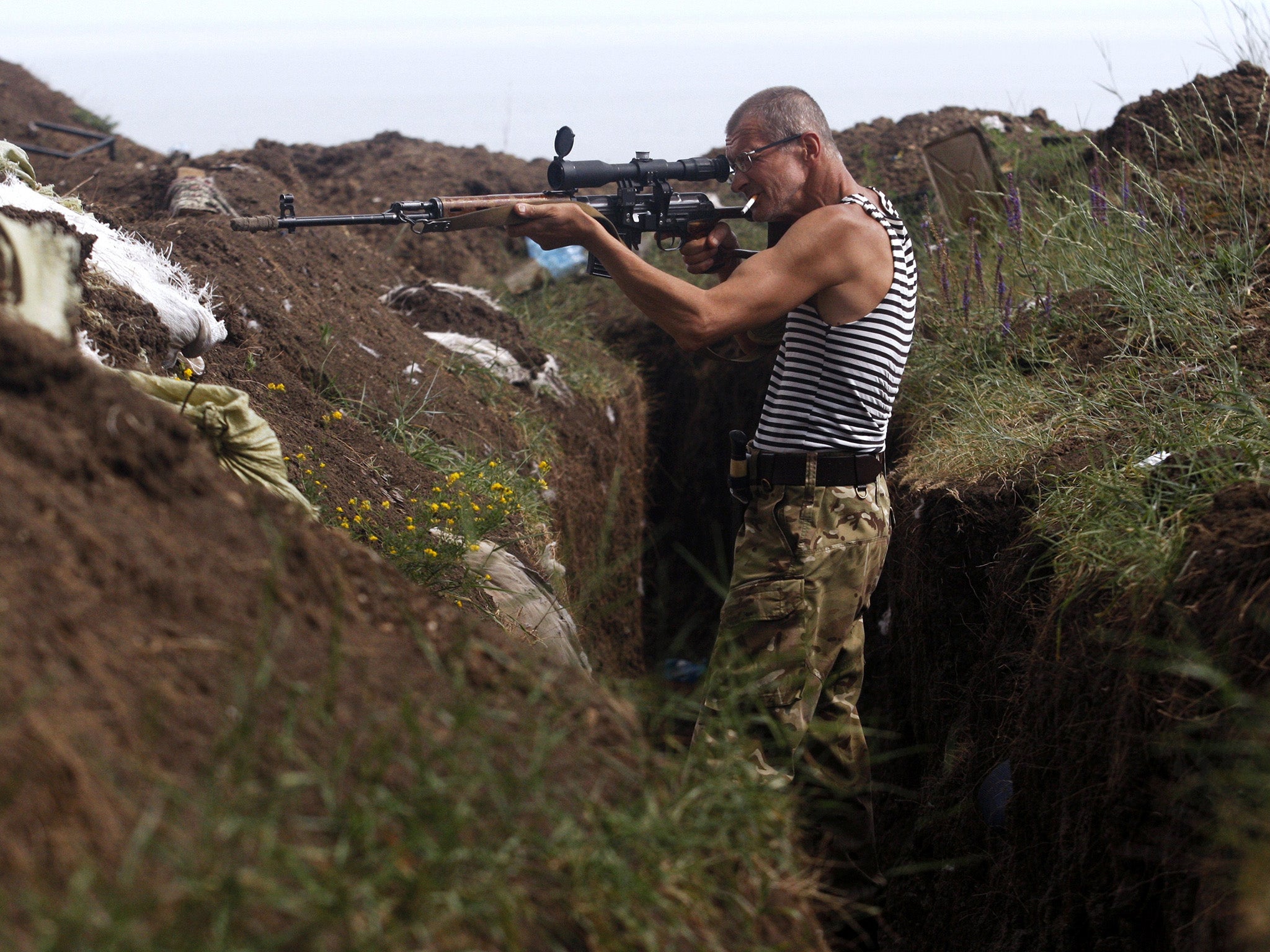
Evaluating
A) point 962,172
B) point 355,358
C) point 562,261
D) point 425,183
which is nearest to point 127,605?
point 355,358

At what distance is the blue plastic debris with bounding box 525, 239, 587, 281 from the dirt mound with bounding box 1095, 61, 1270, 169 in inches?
160

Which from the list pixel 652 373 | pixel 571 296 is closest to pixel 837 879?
pixel 652 373

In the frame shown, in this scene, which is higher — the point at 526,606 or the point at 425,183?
the point at 425,183

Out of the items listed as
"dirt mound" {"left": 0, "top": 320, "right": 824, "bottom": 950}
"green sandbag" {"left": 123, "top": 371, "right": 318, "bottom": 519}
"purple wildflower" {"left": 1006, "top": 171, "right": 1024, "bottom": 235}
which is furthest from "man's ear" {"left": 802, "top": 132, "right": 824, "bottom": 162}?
"purple wildflower" {"left": 1006, "top": 171, "right": 1024, "bottom": 235}

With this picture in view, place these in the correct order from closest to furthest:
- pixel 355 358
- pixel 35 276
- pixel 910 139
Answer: pixel 35 276, pixel 355 358, pixel 910 139

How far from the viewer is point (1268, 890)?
1.34 m

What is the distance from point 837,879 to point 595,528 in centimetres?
295

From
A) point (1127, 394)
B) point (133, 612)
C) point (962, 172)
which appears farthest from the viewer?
point (962, 172)

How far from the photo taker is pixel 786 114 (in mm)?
3336

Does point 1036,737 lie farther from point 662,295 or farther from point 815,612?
point 662,295

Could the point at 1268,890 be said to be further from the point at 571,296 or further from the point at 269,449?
the point at 571,296

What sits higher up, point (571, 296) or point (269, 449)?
point (571, 296)

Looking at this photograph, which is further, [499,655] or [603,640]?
[603,640]

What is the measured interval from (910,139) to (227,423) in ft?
28.5
